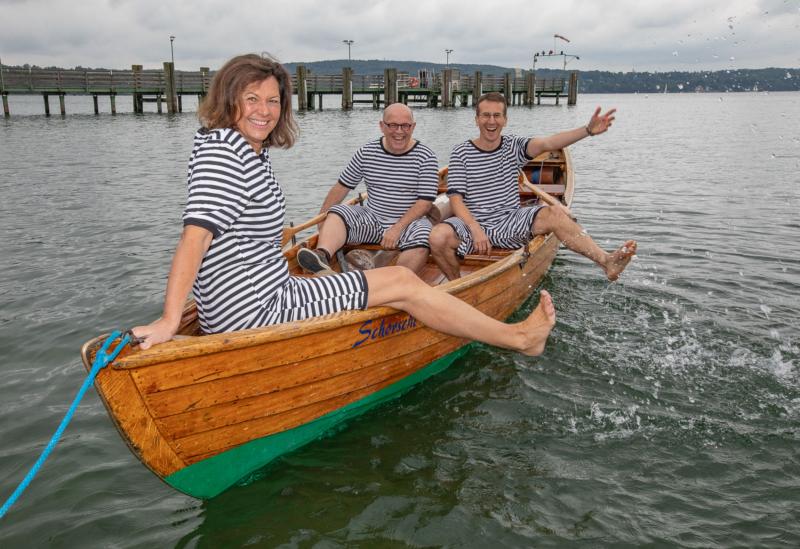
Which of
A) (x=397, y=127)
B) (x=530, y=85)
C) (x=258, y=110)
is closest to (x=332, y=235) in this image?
(x=397, y=127)

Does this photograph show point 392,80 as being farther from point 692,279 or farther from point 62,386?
point 62,386

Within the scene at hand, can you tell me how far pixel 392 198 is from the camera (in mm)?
6637

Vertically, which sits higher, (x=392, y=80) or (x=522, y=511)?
(x=392, y=80)

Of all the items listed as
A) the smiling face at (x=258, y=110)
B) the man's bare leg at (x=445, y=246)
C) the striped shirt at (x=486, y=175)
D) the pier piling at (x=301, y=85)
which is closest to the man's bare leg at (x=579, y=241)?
the striped shirt at (x=486, y=175)

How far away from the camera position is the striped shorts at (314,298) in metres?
3.66

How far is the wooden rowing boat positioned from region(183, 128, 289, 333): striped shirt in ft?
0.67

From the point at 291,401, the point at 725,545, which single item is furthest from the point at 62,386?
the point at 725,545

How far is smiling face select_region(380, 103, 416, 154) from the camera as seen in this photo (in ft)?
20.7

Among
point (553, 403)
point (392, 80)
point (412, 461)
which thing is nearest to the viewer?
point (412, 461)

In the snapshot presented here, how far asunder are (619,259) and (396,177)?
2349 millimetres

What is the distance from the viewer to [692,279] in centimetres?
808

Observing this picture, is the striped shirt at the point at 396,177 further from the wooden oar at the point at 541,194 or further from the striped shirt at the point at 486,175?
the wooden oar at the point at 541,194

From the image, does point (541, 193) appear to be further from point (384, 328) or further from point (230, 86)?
point (230, 86)

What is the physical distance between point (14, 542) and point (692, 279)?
7.53 metres
